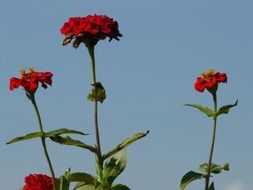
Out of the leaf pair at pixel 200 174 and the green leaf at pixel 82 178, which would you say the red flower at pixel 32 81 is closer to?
the green leaf at pixel 82 178

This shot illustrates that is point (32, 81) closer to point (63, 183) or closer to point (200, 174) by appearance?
point (63, 183)

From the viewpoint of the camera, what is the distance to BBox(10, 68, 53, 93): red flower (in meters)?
4.97

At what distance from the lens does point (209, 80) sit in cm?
553

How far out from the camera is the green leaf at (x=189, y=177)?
5.22m

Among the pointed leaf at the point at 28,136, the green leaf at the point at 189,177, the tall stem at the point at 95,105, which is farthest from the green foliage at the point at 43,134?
the green leaf at the point at 189,177

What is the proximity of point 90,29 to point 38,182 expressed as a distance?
1.22 m

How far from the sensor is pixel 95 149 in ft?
16.5

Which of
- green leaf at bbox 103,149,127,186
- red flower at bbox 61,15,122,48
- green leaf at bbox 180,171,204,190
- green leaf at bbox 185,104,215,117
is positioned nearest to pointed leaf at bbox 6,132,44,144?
green leaf at bbox 103,149,127,186

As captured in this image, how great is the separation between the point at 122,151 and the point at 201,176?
Answer: 691 millimetres

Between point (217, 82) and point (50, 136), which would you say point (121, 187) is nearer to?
point (50, 136)

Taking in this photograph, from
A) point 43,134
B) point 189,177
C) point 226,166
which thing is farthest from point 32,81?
point 226,166

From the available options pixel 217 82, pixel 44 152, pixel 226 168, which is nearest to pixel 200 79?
pixel 217 82

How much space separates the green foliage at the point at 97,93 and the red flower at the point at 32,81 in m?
0.34

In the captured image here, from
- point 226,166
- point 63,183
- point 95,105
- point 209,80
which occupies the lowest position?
point 63,183
